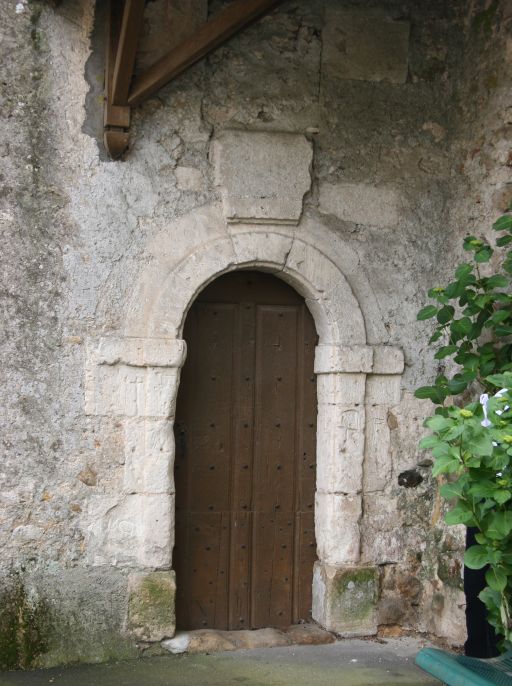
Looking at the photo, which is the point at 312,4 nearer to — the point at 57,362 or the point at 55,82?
the point at 55,82

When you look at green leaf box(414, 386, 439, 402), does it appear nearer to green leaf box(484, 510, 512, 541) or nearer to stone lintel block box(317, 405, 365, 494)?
stone lintel block box(317, 405, 365, 494)

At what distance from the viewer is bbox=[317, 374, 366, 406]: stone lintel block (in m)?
4.65

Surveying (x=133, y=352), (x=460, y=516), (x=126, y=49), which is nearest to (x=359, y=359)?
(x=133, y=352)

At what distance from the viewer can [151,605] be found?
14.1 ft

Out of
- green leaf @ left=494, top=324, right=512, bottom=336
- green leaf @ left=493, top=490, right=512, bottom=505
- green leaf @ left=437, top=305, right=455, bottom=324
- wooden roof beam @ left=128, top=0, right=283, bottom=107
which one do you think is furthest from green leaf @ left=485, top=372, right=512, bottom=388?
wooden roof beam @ left=128, top=0, right=283, bottom=107

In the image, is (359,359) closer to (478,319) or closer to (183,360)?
(478,319)

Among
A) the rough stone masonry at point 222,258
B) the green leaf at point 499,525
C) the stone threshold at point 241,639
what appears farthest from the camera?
the stone threshold at point 241,639

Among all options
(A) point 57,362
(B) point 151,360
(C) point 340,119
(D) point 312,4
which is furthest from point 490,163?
(A) point 57,362

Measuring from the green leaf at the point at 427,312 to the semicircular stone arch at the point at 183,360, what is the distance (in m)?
0.30

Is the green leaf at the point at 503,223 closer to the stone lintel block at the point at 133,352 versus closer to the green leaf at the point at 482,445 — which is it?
the green leaf at the point at 482,445

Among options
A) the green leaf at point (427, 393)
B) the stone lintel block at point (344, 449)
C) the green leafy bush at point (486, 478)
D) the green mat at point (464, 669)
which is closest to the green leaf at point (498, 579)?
the green leafy bush at point (486, 478)

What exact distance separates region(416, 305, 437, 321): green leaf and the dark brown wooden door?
64cm

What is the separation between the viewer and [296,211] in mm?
4613

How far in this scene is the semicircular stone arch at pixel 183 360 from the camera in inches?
170
